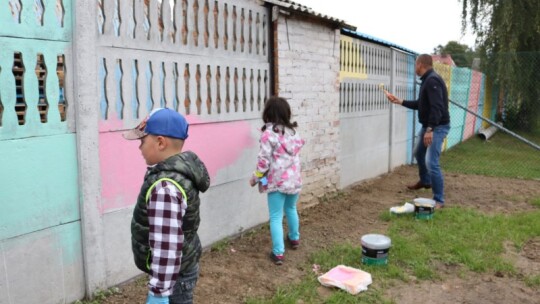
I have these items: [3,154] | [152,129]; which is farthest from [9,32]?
[152,129]

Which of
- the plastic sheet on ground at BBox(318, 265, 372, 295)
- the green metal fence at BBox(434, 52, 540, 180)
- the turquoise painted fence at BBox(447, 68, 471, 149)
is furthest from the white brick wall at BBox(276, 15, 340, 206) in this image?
the turquoise painted fence at BBox(447, 68, 471, 149)

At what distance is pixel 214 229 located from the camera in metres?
4.76

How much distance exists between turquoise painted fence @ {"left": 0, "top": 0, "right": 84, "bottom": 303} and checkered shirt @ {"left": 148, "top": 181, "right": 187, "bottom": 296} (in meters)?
1.39

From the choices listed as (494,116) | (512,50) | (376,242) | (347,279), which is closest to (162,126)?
(347,279)

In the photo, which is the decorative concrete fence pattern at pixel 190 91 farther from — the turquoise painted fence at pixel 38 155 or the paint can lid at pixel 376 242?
the paint can lid at pixel 376 242

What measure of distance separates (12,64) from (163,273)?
5.75 ft

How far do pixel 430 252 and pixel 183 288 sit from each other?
10.3ft

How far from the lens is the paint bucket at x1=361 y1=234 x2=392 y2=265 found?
14.1ft

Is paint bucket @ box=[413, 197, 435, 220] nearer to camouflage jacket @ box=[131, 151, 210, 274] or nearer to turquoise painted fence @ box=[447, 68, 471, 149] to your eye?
camouflage jacket @ box=[131, 151, 210, 274]

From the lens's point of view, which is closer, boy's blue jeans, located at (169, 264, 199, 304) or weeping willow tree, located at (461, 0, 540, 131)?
boy's blue jeans, located at (169, 264, 199, 304)

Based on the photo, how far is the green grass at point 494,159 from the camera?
928 cm

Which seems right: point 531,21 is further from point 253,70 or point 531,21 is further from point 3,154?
point 3,154

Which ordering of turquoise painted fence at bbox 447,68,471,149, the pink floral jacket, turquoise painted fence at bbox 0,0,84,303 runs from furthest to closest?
turquoise painted fence at bbox 447,68,471,149 → the pink floral jacket → turquoise painted fence at bbox 0,0,84,303

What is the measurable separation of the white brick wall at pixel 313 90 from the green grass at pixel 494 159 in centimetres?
372
